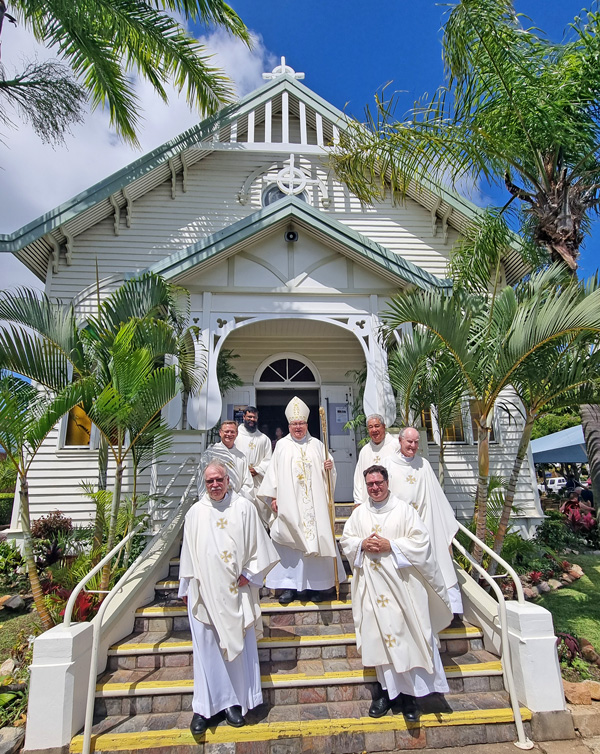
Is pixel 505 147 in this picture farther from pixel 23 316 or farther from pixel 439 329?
pixel 23 316

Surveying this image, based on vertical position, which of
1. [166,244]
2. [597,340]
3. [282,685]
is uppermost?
[166,244]

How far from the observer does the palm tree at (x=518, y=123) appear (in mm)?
6320

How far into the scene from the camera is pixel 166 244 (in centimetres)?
1028

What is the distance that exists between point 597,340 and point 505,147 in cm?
278

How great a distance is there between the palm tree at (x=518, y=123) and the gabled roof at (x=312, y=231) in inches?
50.2

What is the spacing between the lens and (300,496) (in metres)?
5.31

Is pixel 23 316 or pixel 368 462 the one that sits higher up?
pixel 23 316

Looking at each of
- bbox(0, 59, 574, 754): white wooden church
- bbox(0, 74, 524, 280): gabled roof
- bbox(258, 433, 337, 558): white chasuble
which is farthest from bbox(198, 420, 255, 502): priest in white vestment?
bbox(0, 74, 524, 280): gabled roof

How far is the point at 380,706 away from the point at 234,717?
3.71 feet

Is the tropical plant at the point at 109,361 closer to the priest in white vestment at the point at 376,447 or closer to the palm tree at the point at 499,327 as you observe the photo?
the priest in white vestment at the point at 376,447

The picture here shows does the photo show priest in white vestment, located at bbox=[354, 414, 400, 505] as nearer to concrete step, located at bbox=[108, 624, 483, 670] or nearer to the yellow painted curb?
concrete step, located at bbox=[108, 624, 483, 670]

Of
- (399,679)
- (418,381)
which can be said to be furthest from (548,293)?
(399,679)

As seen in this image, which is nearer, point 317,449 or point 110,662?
point 110,662

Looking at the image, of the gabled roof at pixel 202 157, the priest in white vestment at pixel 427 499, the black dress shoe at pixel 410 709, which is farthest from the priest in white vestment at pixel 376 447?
the gabled roof at pixel 202 157
